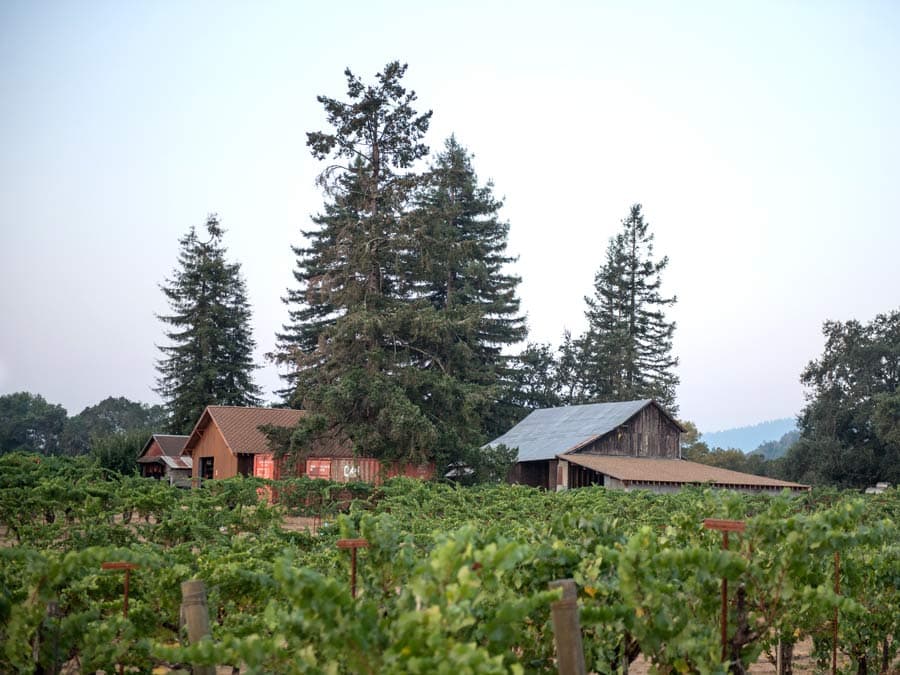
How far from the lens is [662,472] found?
3819 cm

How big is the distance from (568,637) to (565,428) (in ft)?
129

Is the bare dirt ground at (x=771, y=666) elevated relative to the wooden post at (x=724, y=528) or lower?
lower

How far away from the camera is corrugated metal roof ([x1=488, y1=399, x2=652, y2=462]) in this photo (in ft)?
134

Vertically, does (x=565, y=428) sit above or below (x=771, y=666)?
above

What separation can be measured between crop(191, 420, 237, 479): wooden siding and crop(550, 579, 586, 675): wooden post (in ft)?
114

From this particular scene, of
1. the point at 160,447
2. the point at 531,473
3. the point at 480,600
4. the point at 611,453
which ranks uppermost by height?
the point at 160,447

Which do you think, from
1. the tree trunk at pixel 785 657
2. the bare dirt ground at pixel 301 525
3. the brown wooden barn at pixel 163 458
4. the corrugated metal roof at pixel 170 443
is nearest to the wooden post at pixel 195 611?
the tree trunk at pixel 785 657

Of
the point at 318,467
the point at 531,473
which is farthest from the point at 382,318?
the point at 531,473

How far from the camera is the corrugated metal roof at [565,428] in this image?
134 ft

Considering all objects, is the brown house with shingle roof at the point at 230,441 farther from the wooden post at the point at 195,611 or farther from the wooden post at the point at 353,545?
the wooden post at the point at 195,611

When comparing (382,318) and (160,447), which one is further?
(160,447)

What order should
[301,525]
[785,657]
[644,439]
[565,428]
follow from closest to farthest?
[785,657]
[301,525]
[644,439]
[565,428]

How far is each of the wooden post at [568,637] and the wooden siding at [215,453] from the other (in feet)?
114

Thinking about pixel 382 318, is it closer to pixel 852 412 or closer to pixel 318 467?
pixel 318 467
